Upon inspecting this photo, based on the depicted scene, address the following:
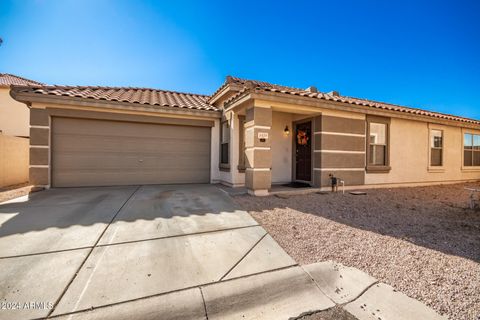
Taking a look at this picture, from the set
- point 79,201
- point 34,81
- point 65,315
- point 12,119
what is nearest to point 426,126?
point 65,315

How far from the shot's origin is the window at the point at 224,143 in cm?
802

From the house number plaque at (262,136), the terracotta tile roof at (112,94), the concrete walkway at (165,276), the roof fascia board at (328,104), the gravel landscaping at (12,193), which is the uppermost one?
the terracotta tile roof at (112,94)

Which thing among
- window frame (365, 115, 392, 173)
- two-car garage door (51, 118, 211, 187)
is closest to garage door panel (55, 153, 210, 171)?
two-car garage door (51, 118, 211, 187)

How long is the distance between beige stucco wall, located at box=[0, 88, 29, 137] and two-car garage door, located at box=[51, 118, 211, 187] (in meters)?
8.55

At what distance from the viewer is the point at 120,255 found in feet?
8.58

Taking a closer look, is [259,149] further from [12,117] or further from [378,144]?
[12,117]

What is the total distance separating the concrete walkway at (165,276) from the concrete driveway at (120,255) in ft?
0.04

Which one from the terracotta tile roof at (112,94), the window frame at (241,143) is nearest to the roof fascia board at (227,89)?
the terracotta tile roof at (112,94)

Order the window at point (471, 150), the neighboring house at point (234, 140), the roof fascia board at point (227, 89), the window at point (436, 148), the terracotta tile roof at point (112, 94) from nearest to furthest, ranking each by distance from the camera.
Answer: the neighboring house at point (234, 140) < the terracotta tile roof at point (112, 94) < the roof fascia board at point (227, 89) < the window at point (436, 148) < the window at point (471, 150)

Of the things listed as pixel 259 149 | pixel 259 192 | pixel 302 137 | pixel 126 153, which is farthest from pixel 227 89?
pixel 126 153

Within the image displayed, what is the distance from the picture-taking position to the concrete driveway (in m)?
1.88

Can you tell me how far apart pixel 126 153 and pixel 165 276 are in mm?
6577

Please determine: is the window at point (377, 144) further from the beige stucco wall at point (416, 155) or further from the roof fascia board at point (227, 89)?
the roof fascia board at point (227, 89)

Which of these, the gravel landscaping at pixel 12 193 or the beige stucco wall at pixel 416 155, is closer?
the gravel landscaping at pixel 12 193
